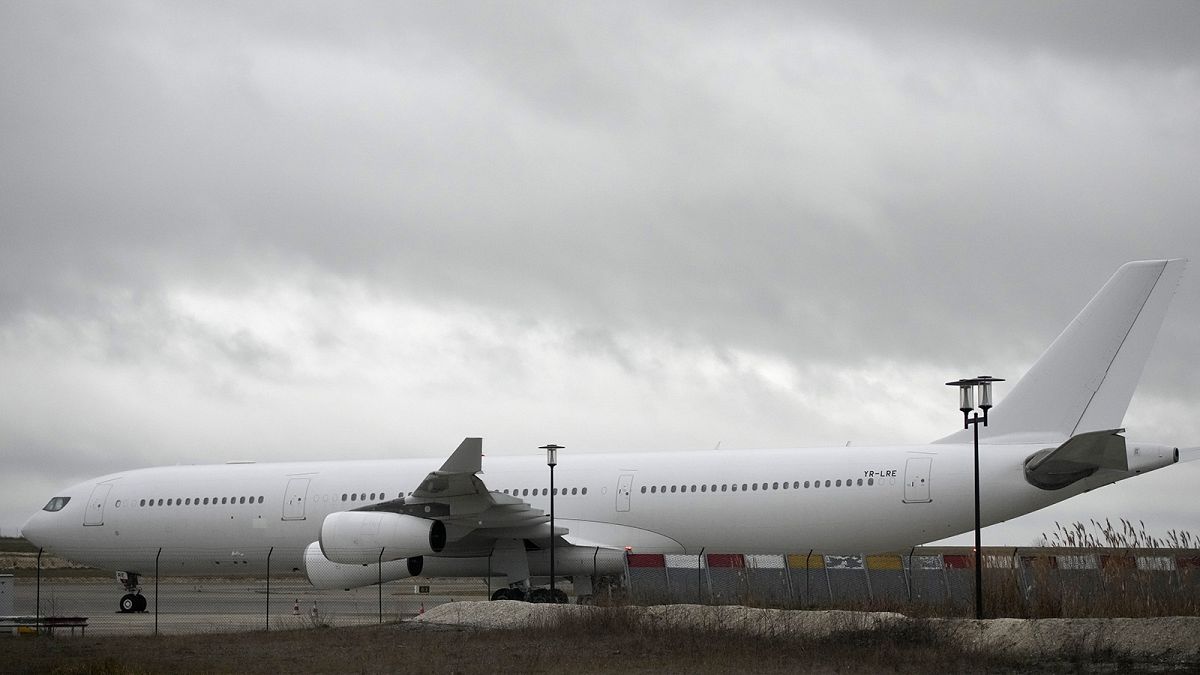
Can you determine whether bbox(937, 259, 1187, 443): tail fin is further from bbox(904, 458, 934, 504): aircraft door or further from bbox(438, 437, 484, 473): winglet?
bbox(438, 437, 484, 473): winglet

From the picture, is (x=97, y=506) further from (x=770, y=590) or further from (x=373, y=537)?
(x=770, y=590)

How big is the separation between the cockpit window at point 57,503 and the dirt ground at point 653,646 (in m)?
10.3

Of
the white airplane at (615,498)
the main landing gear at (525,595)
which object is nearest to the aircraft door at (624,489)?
the white airplane at (615,498)

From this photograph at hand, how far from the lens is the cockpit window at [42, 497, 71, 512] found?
27.3 meters

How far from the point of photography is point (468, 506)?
2256 centimetres

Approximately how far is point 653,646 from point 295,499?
12.2m

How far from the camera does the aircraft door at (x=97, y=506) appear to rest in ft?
87.5

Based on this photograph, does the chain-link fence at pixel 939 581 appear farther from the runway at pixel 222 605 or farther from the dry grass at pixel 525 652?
the runway at pixel 222 605

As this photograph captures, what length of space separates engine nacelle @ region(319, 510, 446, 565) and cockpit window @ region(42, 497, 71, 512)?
8279mm

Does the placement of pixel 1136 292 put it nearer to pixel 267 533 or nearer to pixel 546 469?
pixel 546 469

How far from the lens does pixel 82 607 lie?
92.8 ft

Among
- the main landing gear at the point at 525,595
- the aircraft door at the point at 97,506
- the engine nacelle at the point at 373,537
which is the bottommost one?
the main landing gear at the point at 525,595

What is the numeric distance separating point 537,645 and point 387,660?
6.39 feet

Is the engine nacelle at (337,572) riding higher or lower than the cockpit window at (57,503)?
lower
